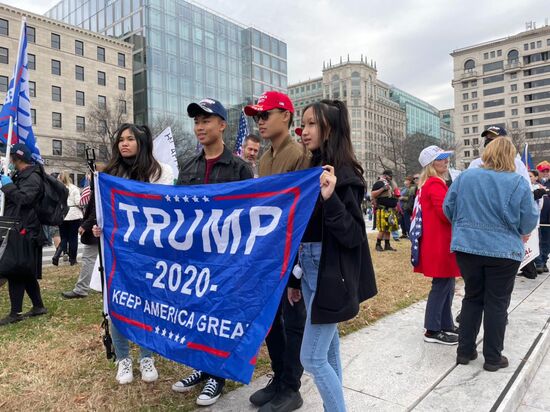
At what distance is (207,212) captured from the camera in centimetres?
264

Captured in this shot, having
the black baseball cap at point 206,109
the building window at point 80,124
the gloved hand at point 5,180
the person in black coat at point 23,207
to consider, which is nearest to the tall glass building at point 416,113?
the building window at point 80,124

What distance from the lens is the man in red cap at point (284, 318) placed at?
2.75 metres

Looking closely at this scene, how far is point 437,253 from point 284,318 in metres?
1.84

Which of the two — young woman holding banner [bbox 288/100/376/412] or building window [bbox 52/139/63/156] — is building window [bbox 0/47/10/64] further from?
young woman holding banner [bbox 288/100/376/412]

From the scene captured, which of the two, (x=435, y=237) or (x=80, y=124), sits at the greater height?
(x=80, y=124)

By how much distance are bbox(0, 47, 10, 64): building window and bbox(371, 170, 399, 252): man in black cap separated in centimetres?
5121

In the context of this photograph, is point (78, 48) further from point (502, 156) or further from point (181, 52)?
point (502, 156)

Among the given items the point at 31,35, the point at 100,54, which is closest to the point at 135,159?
the point at 31,35

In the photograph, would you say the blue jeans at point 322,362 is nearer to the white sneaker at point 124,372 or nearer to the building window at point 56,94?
the white sneaker at point 124,372

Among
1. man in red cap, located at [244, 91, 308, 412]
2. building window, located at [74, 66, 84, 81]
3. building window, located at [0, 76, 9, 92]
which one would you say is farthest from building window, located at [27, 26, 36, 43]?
man in red cap, located at [244, 91, 308, 412]

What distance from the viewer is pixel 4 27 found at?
153 feet

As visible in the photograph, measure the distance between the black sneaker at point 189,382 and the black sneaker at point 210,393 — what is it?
0.17 m

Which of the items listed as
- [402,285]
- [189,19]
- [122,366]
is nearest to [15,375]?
[122,366]

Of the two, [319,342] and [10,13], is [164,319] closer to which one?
[319,342]
